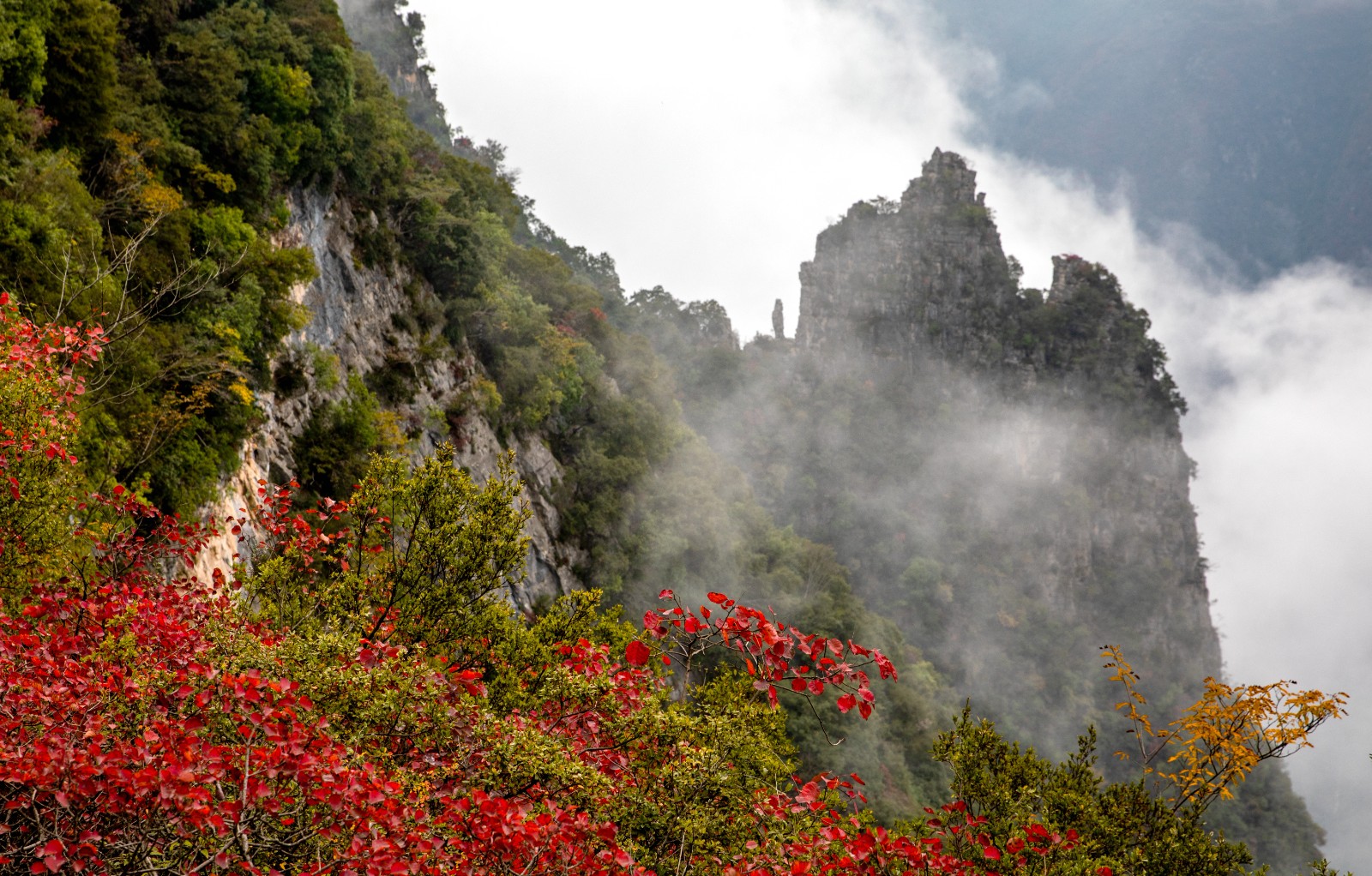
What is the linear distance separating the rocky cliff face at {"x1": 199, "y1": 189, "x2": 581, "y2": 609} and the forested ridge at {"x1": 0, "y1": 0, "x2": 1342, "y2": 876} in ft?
0.43

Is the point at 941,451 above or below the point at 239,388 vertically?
above

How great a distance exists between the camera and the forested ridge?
4855mm

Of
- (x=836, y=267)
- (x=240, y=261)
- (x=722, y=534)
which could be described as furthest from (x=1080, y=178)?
(x=240, y=261)

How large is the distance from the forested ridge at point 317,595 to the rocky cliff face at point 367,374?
130 millimetres

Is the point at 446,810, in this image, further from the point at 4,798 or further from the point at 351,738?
the point at 4,798

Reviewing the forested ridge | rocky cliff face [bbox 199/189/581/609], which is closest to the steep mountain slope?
rocky cliff face [bbox 199/189/581/609]

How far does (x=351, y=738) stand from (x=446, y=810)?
2.73ft

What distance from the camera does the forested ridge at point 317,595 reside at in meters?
4.86

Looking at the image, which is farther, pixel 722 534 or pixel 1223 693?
pixel 722 534

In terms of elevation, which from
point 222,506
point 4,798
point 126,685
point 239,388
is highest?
point 239,388

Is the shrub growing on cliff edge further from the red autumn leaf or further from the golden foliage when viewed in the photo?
the golden foliage

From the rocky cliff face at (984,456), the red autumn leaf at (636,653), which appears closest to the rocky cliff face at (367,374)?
the red autumn leaf at (636,653)

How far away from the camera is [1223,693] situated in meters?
8.34

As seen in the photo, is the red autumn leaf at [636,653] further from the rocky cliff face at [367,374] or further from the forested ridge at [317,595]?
the rocky cliff face at [367,374]
